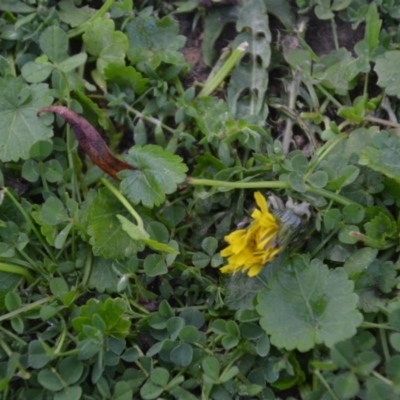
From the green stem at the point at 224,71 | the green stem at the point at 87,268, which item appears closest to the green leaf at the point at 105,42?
the green stem at the point at 224,71

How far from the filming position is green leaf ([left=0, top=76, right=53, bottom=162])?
2.17m

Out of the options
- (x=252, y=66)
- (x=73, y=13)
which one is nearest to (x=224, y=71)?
(x=252, y=66)

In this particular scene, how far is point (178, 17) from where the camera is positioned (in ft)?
8.23

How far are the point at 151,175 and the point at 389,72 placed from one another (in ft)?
2.84

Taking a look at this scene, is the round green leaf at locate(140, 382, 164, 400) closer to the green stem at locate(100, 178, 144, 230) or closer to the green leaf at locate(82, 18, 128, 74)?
the green stem at locate(100, 178, 144, 230)

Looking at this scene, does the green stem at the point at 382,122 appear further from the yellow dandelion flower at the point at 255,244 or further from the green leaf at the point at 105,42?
the green leaf at the point at 105,42

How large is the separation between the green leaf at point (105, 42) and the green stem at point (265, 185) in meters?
0.52

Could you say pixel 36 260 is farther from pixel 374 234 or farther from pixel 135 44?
pixel 374 234

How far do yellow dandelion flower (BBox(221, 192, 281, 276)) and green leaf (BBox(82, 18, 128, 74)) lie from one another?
2.42 ft

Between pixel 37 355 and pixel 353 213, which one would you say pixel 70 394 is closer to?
pixel 37 355

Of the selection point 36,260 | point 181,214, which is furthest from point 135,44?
point 36,260

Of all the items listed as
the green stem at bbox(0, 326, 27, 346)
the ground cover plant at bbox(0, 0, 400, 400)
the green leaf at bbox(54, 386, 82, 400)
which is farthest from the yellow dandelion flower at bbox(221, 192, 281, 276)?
the green stem at bbox(0, 326, 27, 346)

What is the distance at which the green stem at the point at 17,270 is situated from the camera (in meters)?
2.08

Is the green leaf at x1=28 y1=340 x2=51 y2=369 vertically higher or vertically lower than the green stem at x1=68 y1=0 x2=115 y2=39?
lower
